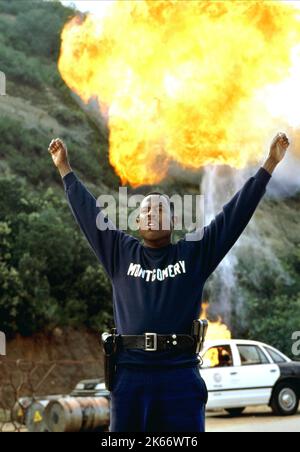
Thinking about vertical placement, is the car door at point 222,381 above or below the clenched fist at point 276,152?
below

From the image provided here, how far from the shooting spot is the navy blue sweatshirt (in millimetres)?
3961

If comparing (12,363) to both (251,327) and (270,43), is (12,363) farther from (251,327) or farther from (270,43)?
(270,43)

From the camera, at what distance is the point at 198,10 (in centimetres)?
984

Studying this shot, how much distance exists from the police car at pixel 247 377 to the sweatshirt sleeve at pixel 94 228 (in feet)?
37.9

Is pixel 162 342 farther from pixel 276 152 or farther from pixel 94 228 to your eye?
pixel 276 152

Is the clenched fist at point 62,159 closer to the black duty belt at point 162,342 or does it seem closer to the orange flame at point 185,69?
the black duty belt at point 162,342

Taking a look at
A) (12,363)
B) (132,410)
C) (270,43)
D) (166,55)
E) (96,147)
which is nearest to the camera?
(132,410)

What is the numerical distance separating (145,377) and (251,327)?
2144 centimetres

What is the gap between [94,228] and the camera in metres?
4.27

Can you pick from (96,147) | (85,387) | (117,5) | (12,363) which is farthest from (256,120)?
(96,147)

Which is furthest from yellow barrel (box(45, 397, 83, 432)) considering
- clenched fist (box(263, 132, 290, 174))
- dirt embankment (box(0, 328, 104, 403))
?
clenched fist (box(263, 132, 290, 174))

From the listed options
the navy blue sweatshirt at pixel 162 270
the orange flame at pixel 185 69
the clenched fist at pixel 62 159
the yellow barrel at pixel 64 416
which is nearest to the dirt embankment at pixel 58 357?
the yellow barrel at pixel 64 416

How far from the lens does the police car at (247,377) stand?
Answer: 51.5 ft
